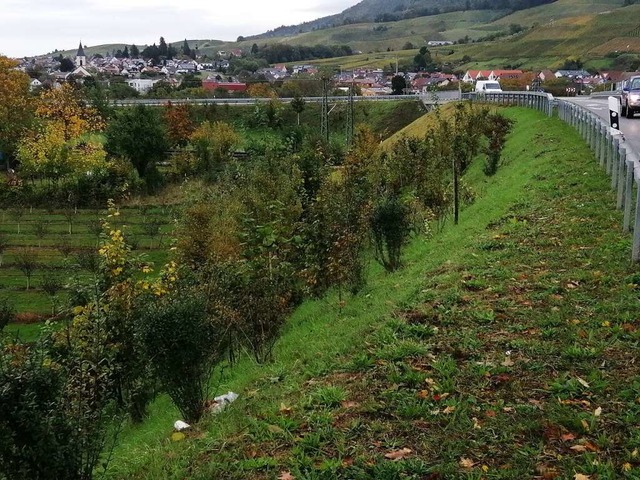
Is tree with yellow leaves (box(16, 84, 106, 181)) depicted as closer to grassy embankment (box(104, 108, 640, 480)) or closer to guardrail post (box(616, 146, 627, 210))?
grassy embankment (box(104, 108, 640, 480))

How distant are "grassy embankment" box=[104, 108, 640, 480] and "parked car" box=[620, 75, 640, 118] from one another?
13.9 m

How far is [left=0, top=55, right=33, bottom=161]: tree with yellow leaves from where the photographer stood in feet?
187

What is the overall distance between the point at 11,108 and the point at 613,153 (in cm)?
5868

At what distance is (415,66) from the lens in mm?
141750

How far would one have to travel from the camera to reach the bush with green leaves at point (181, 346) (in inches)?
249

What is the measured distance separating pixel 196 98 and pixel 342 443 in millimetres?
78277

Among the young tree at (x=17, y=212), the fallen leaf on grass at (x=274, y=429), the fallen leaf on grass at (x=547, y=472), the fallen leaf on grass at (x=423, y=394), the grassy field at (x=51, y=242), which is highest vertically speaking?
the fallen leaf on grass at (x=547, y=472)

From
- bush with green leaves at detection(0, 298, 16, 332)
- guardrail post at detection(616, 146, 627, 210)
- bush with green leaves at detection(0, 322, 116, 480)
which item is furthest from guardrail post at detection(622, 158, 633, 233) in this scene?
bush with green leaves at detection(0, 298, 16, 332)

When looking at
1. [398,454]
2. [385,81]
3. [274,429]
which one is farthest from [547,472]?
[385,81]

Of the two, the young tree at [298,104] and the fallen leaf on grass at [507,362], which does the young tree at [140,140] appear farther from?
the fallen leaf on grass at [507,362]

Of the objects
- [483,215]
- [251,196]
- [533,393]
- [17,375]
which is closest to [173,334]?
[17,375]

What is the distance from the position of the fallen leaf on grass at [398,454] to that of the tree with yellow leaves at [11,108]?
2332 inches

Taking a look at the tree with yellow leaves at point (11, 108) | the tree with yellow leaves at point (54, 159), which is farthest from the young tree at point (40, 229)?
the tree with yellow leaves at point (11, 108)

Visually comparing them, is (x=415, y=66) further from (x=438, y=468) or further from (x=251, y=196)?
(x=438, y=468)
